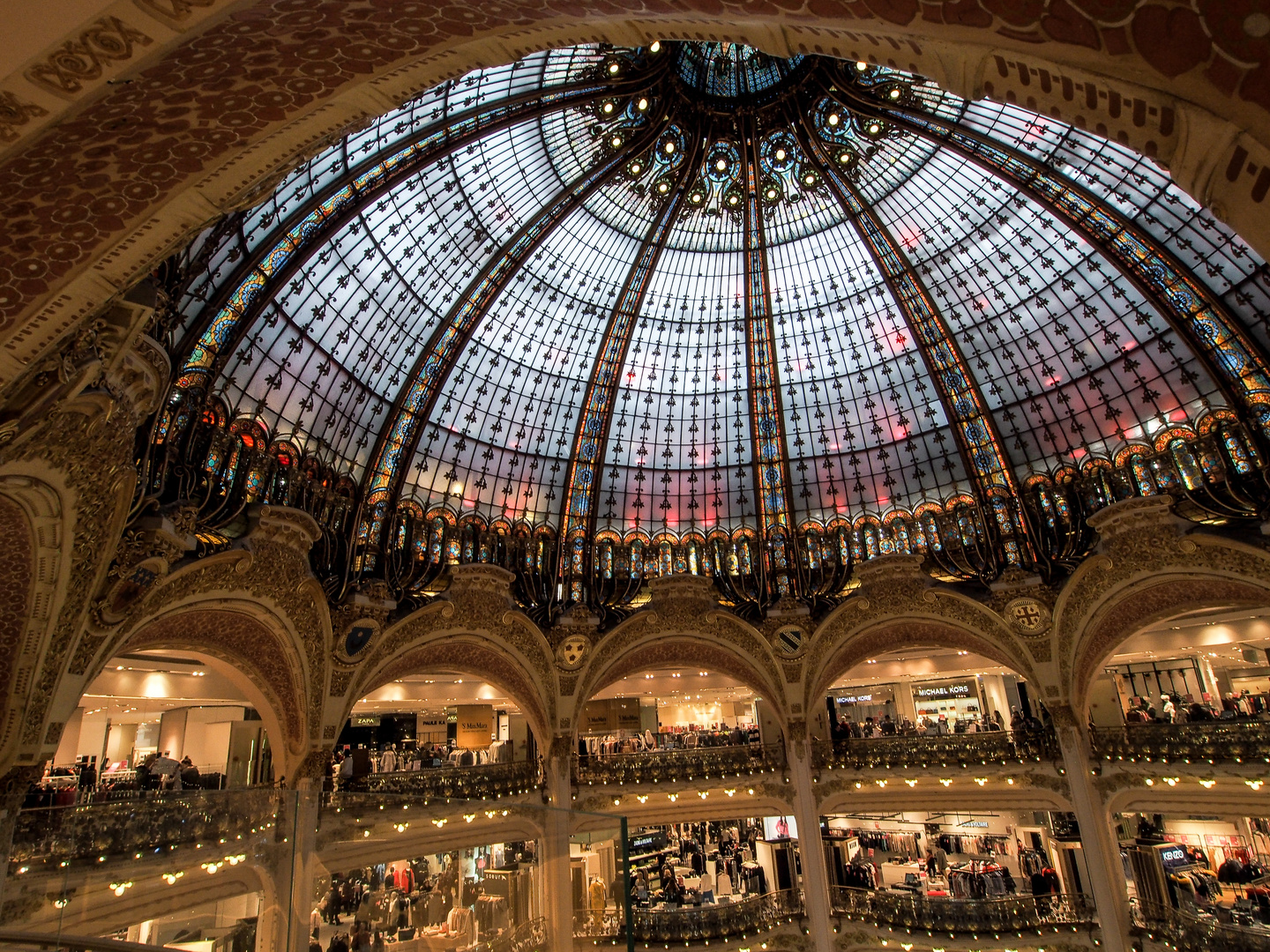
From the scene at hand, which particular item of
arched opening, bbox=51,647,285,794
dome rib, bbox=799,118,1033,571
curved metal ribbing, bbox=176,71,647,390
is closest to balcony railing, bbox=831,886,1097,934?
dome rib, bbox=799,118,1033,571

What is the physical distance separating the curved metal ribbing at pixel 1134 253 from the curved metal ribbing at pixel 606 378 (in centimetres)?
720

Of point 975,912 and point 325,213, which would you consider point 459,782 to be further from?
point 325,213

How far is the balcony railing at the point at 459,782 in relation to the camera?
86.1ft

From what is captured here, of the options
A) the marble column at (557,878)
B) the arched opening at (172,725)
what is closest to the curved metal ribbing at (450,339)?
the arched opening at (172,725)

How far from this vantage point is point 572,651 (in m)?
30.4

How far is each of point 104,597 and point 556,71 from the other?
1874 cm

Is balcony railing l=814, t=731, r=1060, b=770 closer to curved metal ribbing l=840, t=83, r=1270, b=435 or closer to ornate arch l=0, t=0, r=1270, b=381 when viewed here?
curved metal ribbing l=840, t=83, r=1270, b=435

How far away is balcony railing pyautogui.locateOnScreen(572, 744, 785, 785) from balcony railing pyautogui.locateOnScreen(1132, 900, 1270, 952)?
13.1 metres

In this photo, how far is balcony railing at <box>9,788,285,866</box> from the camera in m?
7.31

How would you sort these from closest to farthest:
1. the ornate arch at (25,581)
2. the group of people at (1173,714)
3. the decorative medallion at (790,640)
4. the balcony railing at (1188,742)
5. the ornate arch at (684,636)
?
the ornate arch at (25,581)
the balcony railing at (1188,742)
the group of people at (1173,714)
the ornate arch at (684,636)
the decorative medallion at (790,640)

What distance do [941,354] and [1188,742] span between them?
15.5 m

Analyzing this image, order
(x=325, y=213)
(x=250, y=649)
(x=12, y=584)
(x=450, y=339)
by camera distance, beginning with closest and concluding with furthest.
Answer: (x=12, y=584), (x=325, y=213), (x=250, y=649), (x=450, y=339)

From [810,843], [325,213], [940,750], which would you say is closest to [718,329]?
[325,213]

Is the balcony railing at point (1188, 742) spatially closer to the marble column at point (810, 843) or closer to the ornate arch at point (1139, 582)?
the ornate arch at point (1139, 582)
